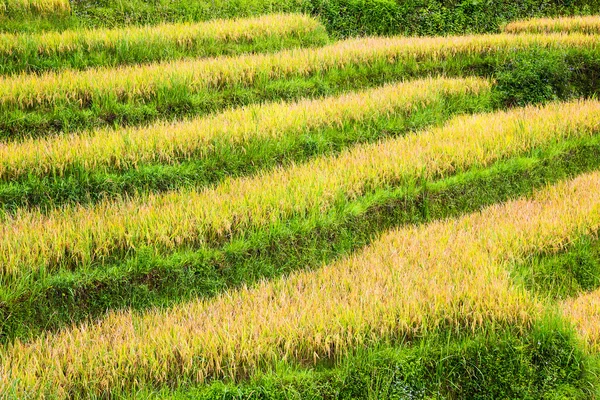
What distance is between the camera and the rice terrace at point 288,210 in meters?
3.99

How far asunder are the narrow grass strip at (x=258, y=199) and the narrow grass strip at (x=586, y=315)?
2.33 meters

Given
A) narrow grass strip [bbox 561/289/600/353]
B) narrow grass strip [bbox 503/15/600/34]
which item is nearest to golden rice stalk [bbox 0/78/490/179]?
narrow grass strip [bbox 561/289/600/353]

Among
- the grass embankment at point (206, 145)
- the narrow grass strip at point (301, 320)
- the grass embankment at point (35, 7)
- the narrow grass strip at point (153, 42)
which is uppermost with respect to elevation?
the grass embankment at point (35, 7)

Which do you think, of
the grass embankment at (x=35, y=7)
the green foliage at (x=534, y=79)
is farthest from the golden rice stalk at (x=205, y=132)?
the grass embankment at (x=35, y=7)

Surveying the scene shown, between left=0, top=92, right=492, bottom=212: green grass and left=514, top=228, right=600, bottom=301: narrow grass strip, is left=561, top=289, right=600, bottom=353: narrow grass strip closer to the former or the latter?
left=514, top=228, right=600, bottom=301: narrow grass strip

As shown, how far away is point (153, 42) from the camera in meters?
10.2

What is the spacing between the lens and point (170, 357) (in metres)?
3.83

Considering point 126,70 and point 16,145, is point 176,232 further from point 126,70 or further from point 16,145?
point 126,70

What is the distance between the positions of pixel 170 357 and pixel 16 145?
13.3ft

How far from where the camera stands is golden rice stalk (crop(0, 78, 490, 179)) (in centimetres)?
648

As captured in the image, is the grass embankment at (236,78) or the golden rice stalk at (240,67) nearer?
the grass embankment at (236,78)

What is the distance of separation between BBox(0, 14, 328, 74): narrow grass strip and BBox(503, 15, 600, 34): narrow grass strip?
499cm

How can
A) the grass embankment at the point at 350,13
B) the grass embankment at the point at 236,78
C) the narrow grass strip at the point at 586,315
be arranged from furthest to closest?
the grass embankment at the point at 350,13
the grass embankment at the point at 236,78
the narrow grass strip at the point at 586,315

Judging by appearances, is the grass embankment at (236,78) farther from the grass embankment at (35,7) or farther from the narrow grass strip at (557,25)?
the grass embankment at (35,7)
